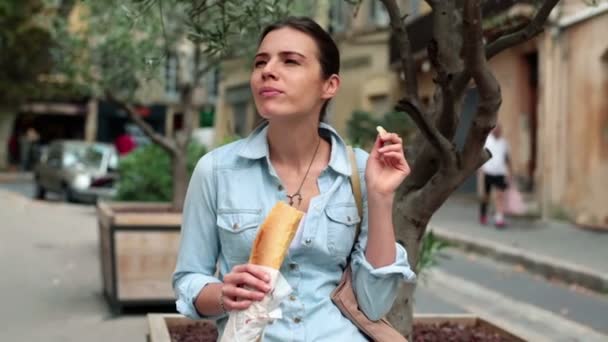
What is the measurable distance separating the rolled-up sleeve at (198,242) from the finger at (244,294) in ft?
0.82

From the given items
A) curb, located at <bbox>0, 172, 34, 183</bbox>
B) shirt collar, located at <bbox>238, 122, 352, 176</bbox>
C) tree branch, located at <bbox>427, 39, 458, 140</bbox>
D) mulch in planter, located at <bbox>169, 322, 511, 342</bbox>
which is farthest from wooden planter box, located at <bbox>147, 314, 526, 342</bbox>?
curb, located at <bbox>0, 172, 34, 183</bbox>

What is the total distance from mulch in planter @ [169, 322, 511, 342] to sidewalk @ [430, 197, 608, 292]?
5.04m

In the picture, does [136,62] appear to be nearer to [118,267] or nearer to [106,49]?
[106,49]

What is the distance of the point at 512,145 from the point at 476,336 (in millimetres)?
14302

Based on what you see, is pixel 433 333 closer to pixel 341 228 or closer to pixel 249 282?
pixel 341 228

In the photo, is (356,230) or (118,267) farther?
(118,267)

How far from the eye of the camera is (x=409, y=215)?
385 centimetres

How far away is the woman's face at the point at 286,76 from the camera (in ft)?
7.62

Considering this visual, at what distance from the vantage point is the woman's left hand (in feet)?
7.52

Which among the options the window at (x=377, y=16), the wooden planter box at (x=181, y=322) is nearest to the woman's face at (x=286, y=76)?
the wooden planter box at (x=181, y=322)

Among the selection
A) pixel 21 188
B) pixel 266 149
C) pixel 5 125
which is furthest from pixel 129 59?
pixel 5 125

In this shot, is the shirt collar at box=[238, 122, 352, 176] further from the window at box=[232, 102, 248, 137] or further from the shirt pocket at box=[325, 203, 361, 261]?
the window at box=[232, 102, 248, 137]

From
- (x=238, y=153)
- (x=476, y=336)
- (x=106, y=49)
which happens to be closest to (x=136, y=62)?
(x=106, y=49)

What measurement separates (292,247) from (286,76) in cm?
43
